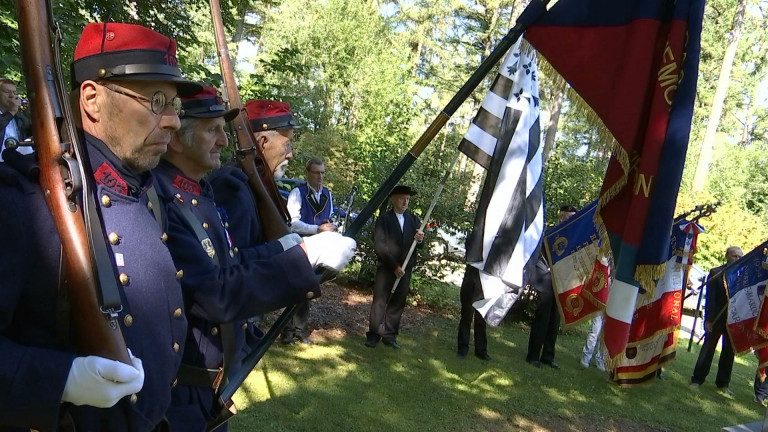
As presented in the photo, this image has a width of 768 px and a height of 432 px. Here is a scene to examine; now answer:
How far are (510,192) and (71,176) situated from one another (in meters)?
3.24

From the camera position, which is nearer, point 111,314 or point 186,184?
point 111,314

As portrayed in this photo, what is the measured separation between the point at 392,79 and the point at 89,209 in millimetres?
20958

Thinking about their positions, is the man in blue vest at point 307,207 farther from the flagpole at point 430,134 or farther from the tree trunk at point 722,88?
→ the tree trunk at point 722,88

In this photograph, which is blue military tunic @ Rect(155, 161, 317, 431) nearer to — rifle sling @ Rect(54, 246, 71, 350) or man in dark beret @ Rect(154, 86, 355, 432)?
man in dark beret @ Rect(154, 86, 355, 432)

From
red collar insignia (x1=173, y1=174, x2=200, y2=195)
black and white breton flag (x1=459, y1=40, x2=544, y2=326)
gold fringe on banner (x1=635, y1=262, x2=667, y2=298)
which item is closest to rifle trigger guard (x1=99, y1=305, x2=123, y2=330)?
red collar insignia (x1=173, y1=174, x2=200, y2=195)

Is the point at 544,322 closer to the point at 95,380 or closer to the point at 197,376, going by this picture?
the point at 197,376

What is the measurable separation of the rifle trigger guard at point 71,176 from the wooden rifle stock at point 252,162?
169 centimetres

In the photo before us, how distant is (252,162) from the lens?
3.29m

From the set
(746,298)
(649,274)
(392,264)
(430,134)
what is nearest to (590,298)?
(392,264)

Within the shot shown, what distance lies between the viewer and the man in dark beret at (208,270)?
1.94 meters

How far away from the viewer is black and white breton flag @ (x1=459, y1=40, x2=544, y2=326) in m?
3.78

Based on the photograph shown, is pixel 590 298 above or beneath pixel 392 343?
above

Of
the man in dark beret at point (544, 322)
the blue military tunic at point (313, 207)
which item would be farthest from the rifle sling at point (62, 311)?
the man in dark beret at point (544, 322)

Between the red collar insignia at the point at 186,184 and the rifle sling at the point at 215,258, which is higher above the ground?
the red collar insignia at the point at 186,184
